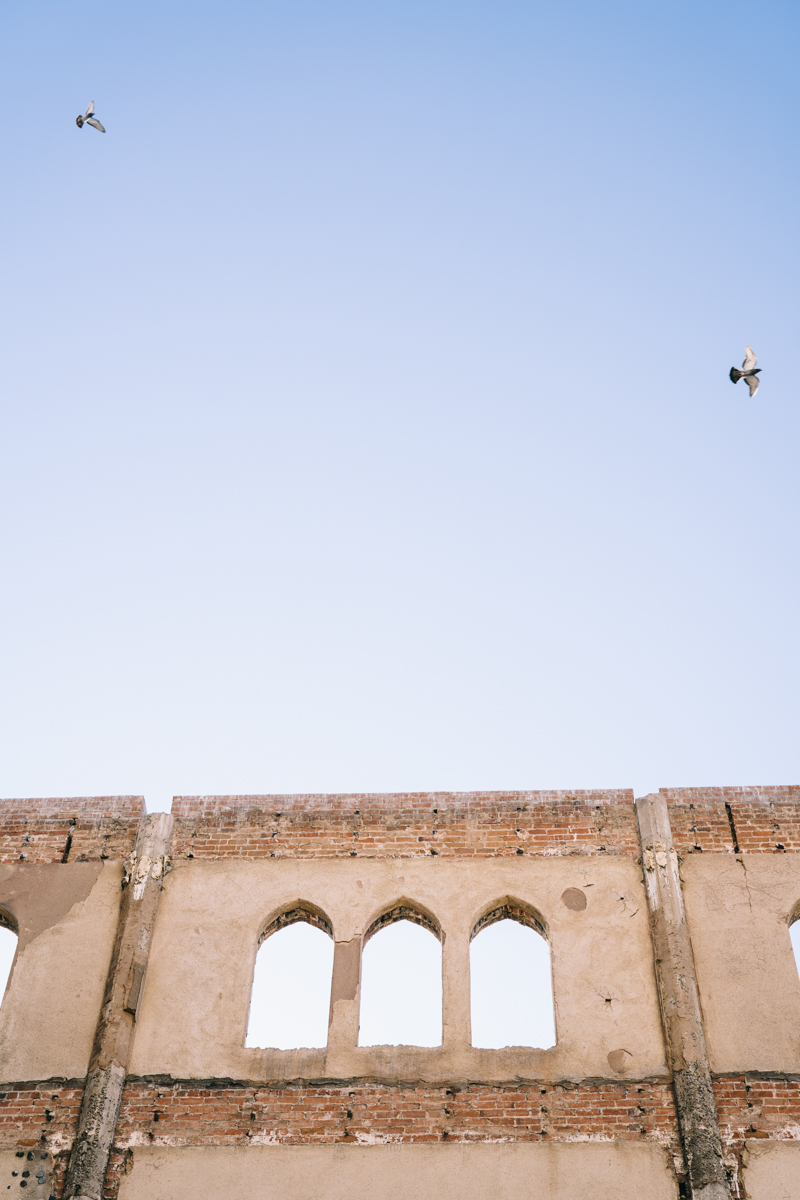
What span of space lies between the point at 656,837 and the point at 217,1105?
4773 millimetres

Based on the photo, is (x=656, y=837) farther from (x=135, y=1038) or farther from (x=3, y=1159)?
(x=3, y=1159)

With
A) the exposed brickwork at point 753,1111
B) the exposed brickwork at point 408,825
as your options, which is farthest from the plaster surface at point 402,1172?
the exposed brickwork at point 408,825

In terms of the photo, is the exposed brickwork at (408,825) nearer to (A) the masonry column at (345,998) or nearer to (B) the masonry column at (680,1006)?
(B) the masonry column at (680,1006)

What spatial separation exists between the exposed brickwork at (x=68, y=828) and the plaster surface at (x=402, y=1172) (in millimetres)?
2997

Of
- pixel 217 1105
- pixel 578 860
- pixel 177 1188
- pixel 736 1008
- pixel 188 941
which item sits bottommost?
pixel 177 1188

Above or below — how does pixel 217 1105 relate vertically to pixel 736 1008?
below

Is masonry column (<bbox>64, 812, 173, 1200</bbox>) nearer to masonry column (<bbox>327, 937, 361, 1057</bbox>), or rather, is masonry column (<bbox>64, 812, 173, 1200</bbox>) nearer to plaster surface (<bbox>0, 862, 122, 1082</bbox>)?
plaster surface (<bbox>0, 862, 122, 1082</bbox>)

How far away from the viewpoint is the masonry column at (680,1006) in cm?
898

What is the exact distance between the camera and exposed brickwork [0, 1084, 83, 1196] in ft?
30.8

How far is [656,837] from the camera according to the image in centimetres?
1089

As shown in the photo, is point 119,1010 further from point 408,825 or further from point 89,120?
point 89,120

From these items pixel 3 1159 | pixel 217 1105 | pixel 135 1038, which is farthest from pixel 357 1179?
pixel 3 1159

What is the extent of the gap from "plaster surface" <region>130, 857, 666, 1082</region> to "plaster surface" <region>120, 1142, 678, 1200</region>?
60 centimetres

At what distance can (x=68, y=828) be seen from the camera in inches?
451
